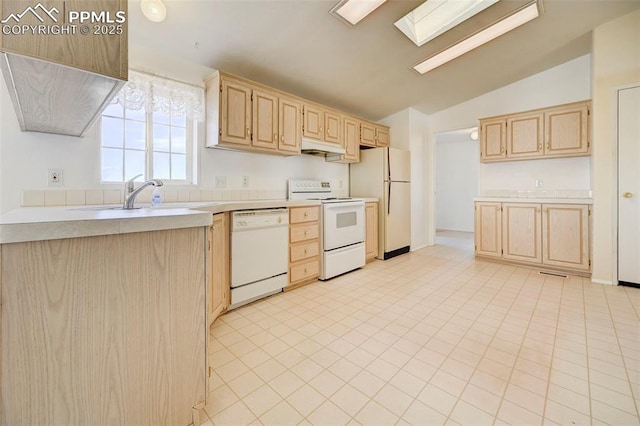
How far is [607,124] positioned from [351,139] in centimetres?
293

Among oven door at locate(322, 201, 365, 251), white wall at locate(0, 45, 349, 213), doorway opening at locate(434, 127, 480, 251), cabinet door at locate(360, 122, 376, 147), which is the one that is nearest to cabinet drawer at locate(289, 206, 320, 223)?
oven door at locate(322, 201, 365, 251)

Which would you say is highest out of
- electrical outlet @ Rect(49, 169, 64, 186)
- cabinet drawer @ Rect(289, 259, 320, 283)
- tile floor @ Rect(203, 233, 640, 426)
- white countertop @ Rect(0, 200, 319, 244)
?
electrical outlet @ Rect(49, 169, 64, 186)

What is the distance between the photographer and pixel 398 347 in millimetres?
1798

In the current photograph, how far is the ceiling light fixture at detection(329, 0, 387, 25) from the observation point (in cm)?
A: 229

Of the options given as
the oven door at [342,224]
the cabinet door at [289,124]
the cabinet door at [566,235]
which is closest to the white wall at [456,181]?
the cabinet door at [566,235]

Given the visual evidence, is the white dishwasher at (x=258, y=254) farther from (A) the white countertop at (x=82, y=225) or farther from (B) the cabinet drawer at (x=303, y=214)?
(A) the white countertop at (x=82, y=225)

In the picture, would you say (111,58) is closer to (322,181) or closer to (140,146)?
(140,146)

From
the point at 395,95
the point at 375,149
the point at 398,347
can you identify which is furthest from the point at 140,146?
the point at 395,95

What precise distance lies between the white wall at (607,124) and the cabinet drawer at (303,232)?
10.7 feet

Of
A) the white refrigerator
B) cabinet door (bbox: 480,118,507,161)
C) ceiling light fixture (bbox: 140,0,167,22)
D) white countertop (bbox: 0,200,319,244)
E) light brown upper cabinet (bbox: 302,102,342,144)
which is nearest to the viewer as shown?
white countertop (bbox: 0,200,319,244)

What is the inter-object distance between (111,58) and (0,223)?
0.67 meters

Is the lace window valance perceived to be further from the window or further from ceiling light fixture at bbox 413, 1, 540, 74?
ceiling light fixture at bbox 413, 1, 540, 74

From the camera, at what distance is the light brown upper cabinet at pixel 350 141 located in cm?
388

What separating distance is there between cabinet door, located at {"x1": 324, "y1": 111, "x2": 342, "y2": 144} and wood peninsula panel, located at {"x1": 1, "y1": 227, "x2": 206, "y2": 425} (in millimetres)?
2761
